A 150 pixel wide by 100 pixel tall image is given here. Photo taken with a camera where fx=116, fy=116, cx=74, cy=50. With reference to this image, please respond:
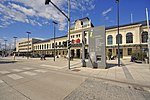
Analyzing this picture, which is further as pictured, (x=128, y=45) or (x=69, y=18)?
(x=128, y=45)

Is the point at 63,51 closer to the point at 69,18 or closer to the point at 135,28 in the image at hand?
the point at 135,28

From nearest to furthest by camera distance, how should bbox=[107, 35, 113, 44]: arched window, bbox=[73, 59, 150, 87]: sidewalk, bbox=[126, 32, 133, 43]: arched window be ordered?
bbox=[73, 59, 150, 87]: sidewalk
bbox=[126, 32, 133, 43]: arched window
bbox=[107, 35, 113, 44]: arched window

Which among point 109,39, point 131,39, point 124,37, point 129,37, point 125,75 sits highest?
point 124,37

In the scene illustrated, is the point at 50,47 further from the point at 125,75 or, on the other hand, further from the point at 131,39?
the point at 125,75

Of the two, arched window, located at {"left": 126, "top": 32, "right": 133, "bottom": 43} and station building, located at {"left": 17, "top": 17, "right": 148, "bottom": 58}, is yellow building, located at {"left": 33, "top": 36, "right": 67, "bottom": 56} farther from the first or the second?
arched window, located at {"left": 126, "top": 32, "right": 133, "bottom": 43}

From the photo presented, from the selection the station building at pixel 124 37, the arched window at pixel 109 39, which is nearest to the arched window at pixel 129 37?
the station building at pixel 124 37

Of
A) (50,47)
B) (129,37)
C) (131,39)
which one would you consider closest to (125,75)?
(131,39)

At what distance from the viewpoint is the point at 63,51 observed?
191 ft

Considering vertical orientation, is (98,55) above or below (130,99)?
above

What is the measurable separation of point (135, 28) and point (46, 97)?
1538 inches

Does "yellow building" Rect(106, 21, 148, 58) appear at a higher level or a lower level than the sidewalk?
higher

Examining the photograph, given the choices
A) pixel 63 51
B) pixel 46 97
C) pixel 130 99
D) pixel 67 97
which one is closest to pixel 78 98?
pixel 67 97

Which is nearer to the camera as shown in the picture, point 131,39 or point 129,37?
point 131,39

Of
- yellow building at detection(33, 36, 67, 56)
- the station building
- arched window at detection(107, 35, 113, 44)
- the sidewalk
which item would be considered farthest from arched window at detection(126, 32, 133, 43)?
yellow building at detection(33, 36, 67, 56)
